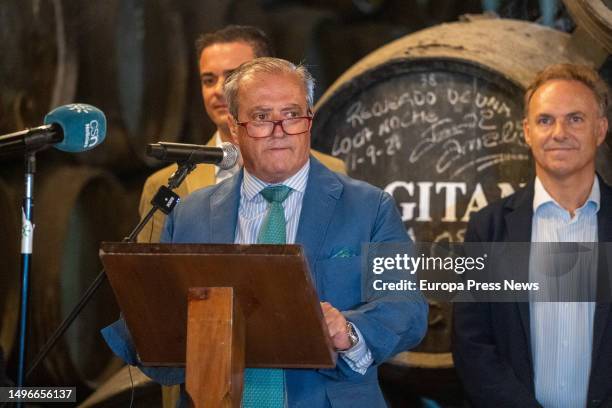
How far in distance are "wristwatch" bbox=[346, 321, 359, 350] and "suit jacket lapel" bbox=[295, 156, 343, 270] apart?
0.18 m

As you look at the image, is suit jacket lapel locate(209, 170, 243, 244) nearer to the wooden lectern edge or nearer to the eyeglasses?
the eyeglasses

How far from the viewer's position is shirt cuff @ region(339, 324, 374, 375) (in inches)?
77.7

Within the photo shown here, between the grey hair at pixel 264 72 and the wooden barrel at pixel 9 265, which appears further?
the wooden barrel at pixel 9 265

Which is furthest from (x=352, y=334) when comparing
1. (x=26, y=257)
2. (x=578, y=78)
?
(x=578, y=78)

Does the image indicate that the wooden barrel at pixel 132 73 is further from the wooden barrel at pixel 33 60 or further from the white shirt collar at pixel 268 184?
the white shirt collar at pixel 268 184

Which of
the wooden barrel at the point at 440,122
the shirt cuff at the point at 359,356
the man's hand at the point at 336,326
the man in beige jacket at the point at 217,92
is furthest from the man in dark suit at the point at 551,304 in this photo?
the man's hand at the point at 336,326

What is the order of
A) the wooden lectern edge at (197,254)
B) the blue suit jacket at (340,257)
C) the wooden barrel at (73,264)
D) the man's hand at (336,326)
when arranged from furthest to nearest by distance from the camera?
1. the wooden barrel at (73,264)
2. the blue suit jacket at (340,257)
3. the man's hand at (336,326)
4. the wooden lectern edge at (197,254)

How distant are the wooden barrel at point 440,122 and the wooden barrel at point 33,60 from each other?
100 centimetres

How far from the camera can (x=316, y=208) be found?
7.02ft

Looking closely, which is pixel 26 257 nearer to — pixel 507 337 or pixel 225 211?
pixel 225 211

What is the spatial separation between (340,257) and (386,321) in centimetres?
16

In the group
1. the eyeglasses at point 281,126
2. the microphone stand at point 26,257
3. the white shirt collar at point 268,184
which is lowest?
the microphone stand at point 26,257

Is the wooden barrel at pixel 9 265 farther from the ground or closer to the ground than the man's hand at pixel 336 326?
farther from the ground

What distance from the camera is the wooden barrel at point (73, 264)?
3637mm
